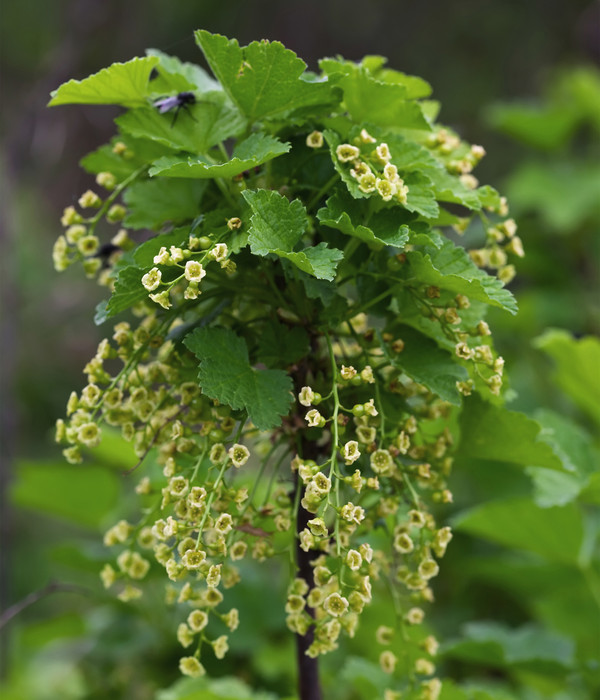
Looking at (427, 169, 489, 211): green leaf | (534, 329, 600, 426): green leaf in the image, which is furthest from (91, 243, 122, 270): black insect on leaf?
(534, 329, 600, 426): green leaf

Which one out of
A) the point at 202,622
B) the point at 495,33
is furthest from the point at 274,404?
the point at 495,33

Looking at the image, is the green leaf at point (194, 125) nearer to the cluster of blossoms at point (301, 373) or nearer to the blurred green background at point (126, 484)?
the cluster of blossoms at point (301, 373)

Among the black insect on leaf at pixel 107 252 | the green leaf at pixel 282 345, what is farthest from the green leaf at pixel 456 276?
the black insect on leaf at pixel 107 252

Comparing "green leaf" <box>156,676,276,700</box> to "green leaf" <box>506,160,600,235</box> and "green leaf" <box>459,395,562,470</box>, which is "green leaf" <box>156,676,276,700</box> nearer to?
"green leaf" <box>459,395,562,470</box>

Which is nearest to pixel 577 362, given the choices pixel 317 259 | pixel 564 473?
pixel 564 473

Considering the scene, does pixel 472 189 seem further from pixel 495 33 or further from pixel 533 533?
pixel 495 33

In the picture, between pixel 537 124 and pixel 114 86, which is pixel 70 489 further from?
pixel 537 124
